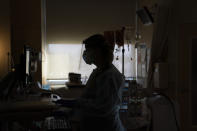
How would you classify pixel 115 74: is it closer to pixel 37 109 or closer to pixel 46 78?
pixel 37 109

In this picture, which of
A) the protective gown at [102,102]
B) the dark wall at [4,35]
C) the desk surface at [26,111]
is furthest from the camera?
the dark wall at [4,35]

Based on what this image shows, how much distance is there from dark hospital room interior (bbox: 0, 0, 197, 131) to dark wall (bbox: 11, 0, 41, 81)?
0.02 metres

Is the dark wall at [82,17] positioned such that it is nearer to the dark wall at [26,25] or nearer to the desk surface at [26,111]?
the dark wall at [26,25]

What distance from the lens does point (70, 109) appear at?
1.74 metres

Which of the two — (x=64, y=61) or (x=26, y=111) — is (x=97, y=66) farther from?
(x=64, y=61)

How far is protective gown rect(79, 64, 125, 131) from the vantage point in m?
1.60

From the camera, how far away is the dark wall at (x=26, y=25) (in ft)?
12.8

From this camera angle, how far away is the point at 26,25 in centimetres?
393

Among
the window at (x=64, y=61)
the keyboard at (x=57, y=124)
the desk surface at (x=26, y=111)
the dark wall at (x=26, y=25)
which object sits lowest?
the keyboard at (x=57, y=124)

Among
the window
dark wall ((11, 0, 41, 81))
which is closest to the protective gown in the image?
dark wall ((11, 0, 41, 81))

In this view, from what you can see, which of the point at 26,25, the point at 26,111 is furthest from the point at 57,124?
the point at 26,25

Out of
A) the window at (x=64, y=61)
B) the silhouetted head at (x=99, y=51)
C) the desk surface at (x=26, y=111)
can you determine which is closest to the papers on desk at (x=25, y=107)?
the desk surface at (x=26, y=111)

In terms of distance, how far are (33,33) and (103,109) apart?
2706mm

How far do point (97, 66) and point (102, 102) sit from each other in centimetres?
28
